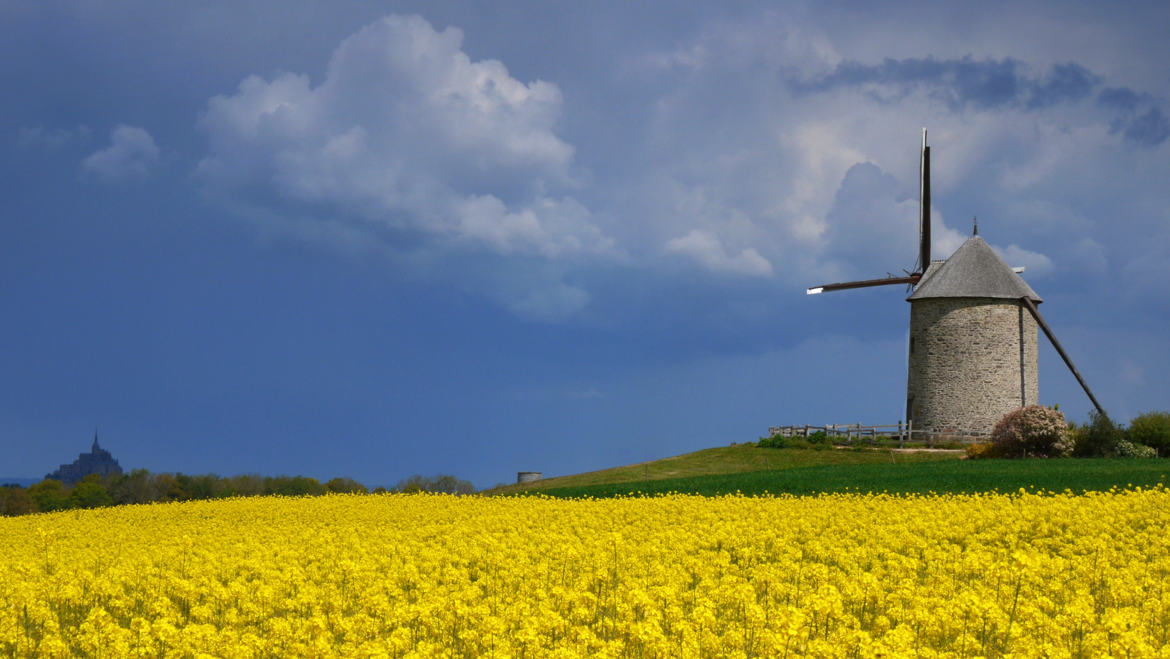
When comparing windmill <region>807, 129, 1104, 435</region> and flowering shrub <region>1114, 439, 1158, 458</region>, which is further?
windmill <region>807, 129, 1104, 435</region>

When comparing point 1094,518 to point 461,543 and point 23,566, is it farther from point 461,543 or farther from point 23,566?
point 23,566

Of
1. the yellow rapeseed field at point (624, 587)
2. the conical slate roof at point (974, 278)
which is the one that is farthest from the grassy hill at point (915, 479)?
the yellow rapeseed field at point (624, 587)

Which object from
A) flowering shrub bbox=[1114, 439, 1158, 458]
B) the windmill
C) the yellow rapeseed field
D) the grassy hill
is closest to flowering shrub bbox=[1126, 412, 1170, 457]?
flowering shrub bbox=[1114, 439, 1158, 458]

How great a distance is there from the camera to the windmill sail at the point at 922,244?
58.2 m

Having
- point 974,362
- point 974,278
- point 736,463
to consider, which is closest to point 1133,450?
point 974,362

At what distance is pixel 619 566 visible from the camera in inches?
484

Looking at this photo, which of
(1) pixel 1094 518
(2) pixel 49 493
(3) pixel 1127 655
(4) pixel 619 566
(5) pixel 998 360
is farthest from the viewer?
(5) pixel 998 360

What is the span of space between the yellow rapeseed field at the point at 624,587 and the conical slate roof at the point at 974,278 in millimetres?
31933

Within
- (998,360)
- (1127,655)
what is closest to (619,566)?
(1127,655)

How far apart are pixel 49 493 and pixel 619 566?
1537 inches

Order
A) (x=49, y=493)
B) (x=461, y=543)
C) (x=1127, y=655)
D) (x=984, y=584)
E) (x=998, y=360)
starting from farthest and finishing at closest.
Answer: (x=998, y=360), (x=49, y=493), (x=461, y=543), (x=984, y=584), (x=1127, y=655)

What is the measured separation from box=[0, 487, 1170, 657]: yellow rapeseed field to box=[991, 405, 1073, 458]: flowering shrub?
26.2 meters

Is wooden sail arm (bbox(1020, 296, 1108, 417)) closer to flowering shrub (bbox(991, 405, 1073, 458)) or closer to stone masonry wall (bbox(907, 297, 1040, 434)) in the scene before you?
stone masonry wall (bbox(907, 297, 1040, 434))

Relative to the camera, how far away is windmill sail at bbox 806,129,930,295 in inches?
2293
